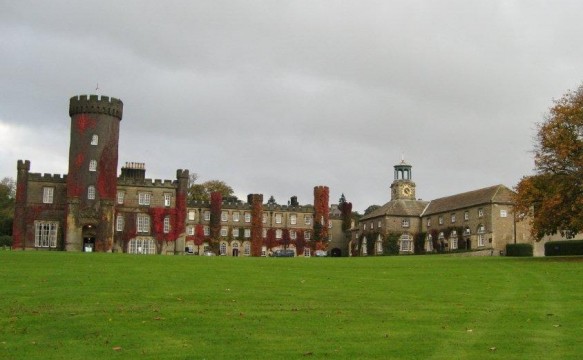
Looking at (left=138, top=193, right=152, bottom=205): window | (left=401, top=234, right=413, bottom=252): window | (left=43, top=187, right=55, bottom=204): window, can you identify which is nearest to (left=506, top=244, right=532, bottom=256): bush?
(left=401, top=234, right=413, bottom=252): window

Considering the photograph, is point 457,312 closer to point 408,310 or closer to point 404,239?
point 408,310

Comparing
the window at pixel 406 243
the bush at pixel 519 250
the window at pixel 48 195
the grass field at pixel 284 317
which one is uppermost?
the window at pixel 48 195

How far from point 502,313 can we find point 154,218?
62.5m

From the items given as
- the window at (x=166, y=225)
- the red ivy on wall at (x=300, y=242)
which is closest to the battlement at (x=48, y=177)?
the window at (x=166, y=225)

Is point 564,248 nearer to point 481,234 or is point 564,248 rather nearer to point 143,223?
point 481,234

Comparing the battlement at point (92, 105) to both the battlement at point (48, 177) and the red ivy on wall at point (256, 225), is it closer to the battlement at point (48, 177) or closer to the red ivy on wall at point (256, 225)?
the battlement at point (48, 177)

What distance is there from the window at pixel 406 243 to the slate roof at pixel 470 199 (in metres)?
3.75

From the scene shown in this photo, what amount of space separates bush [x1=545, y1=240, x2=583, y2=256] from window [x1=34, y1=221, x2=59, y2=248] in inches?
1929

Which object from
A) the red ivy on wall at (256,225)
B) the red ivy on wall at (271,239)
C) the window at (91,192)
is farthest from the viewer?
the red ivy on wall at (271,239)

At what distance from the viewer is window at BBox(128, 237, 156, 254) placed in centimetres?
7538

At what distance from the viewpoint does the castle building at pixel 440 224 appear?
237 feet

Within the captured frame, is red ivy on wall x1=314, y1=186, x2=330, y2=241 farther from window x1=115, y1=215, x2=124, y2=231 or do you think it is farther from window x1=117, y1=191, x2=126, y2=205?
window x1=115, y1=215, x2=124, y2=231

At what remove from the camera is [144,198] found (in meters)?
77.6

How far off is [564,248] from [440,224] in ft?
79.7
